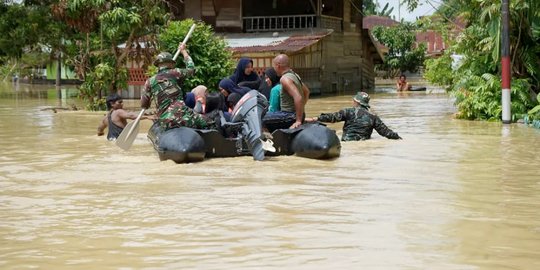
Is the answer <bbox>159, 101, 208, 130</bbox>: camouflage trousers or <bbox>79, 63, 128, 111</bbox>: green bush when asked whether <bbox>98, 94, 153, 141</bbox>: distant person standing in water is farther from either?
<bbox>79, 63, 128, 111</bbox>: green bush

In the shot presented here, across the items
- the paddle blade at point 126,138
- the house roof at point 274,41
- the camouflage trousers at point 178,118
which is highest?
the house roof at point 274,41

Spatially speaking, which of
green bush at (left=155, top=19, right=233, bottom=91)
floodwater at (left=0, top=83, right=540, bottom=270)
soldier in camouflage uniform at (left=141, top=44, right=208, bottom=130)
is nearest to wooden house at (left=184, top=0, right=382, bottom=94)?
green bush at (left=155, top=19, right=233, bottom=91)

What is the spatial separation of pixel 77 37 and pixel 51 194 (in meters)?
22.9

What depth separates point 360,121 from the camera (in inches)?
516

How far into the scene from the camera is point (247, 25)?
1305 inches

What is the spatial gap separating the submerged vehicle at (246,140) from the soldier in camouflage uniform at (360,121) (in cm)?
158

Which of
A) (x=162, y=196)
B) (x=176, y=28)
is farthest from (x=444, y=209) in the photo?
(x=176, y=28)

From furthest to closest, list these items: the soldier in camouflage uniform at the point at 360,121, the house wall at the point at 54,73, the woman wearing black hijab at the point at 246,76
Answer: the house wall at the point at 54,73 → the soldier in camouflage uniform at the point at 360,121 → the woman wearing black hijab at the point at 246,76

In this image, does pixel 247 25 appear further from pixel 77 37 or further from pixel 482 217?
pixel 482 217

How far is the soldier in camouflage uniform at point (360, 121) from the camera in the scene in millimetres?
12867

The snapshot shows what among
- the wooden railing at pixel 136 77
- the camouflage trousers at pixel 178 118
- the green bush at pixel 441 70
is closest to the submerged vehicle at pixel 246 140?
the camouflage trousers at pixel 178 118

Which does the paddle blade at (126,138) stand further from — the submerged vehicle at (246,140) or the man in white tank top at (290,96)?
the man in white tank top at (290,96)

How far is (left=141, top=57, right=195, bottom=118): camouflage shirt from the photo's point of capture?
37.3 ft

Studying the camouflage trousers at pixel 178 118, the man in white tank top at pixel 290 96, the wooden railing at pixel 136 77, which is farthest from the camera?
the wooden railing at pixel 136 77
